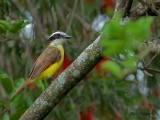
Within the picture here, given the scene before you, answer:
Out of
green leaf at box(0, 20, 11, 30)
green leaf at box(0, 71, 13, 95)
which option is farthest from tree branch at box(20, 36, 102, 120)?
green leaf at box(0, 20, 11, 30)

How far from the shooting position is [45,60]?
3.75 metres

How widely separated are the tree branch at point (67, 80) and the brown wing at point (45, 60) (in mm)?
1089

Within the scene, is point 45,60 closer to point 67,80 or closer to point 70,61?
point 70,61

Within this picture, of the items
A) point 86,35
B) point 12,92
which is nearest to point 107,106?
point 86,35

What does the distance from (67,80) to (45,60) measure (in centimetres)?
148

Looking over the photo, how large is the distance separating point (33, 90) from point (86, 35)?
1.07 metres

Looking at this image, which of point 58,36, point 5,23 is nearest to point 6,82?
point 5,23

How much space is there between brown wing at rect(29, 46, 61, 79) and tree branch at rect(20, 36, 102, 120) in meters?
1.09

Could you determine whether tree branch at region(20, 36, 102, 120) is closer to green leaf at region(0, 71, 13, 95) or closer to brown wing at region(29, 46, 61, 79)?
green leaf at region(0, 71, 13, 95)

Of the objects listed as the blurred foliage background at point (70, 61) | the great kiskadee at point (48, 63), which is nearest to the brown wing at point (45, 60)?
the great kiskadee at point (48, 63)

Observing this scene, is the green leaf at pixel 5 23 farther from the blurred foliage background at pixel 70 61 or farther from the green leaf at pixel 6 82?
the blurred foliage background at pixel 70 61

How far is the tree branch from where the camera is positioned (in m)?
2.23

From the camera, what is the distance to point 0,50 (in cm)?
429

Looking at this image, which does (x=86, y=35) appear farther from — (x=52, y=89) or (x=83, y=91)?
(x=52, y=89)
